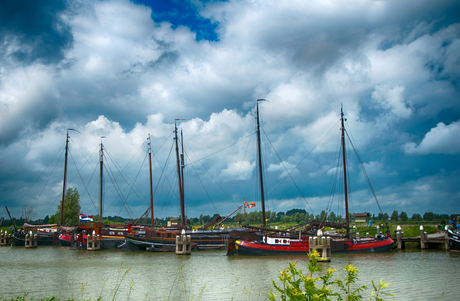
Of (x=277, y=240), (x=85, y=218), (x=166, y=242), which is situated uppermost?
(x=85, y=218)

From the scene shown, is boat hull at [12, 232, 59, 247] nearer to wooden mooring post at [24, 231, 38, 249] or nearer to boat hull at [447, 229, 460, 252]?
wooden mooring post at [24, 231, 38, 249]

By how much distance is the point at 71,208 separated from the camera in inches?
4262

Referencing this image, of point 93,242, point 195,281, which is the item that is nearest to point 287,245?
point 195,281

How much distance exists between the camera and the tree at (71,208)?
106m

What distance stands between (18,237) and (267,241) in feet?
183

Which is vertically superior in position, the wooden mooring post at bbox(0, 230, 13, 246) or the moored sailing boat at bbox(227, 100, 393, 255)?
the moored sailing boat at bbox(227, 100, 393, 255)

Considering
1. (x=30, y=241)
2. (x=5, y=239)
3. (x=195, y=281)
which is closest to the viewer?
(x=195, y=281)

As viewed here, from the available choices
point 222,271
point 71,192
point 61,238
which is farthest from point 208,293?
point 71,192

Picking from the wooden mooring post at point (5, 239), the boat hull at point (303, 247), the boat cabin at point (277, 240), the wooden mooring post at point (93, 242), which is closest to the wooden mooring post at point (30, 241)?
the wooden mooring post at point (5, 239)

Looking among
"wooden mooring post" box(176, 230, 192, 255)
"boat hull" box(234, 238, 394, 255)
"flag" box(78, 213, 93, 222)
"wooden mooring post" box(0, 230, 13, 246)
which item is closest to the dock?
"boat hull" box(234, 238, 394, 255)

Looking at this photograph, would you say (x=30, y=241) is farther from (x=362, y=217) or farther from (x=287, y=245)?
(x=362, y=217)

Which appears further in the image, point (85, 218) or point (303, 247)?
point (85, 218)

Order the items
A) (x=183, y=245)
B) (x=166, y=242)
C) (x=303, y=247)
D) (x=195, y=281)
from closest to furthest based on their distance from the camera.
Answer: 1. (x=195, y=281)
2. (x=303, y=247)
3. (x=183, y=245)
4. (x=166, y=242)

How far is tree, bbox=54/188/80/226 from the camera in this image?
105975 millimetres
